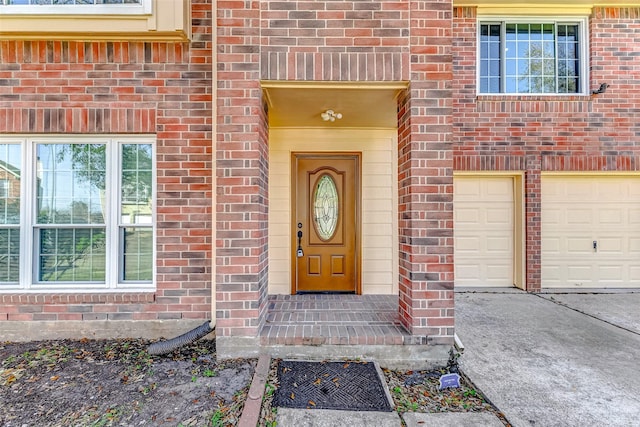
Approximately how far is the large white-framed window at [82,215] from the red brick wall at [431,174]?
2.80 meters

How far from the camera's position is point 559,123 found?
561 cm

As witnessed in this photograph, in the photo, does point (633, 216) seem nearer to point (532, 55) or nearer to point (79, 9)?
point (532, 55)

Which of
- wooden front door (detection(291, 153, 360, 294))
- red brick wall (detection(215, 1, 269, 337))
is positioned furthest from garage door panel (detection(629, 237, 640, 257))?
red brick wall (detection(215, 1, 269, 337))

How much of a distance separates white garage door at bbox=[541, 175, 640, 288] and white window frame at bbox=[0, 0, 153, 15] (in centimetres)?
666

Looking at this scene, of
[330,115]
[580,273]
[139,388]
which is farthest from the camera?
[580,273]

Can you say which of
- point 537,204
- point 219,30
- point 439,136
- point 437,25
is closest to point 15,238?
point 219,30

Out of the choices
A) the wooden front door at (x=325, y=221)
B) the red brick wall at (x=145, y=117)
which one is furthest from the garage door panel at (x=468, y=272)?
the red brick wall at (x=145, y=117)

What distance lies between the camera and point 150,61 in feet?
11.5

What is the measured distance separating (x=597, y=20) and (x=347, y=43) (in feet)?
18.1

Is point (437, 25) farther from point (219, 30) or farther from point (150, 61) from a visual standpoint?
point (150, 61)

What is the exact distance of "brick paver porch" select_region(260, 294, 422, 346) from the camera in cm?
311

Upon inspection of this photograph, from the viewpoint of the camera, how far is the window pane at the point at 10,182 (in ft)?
11.6

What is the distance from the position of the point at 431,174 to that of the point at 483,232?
350 cm

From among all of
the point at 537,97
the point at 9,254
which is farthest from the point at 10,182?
the point at 537,97
